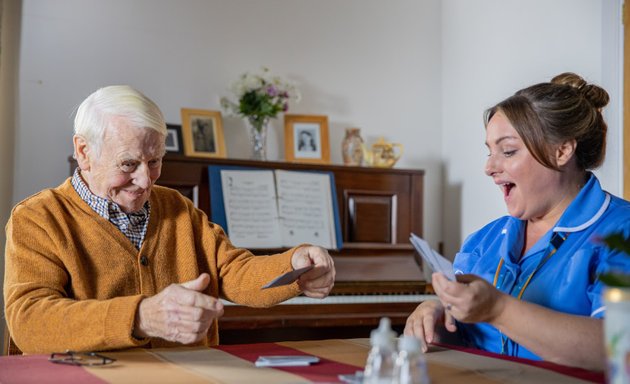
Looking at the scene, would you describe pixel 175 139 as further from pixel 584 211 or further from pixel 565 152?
pixel 584 211

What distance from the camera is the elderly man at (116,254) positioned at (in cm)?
153

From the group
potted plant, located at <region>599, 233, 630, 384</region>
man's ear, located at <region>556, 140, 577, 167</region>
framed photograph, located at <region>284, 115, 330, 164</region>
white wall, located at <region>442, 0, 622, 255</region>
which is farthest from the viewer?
framed photograph, located at <region>284, 115, 330, 164</region>

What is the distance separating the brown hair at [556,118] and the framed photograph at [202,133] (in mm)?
2240

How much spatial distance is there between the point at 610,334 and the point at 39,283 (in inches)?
49.6

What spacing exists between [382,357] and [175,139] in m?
3.07

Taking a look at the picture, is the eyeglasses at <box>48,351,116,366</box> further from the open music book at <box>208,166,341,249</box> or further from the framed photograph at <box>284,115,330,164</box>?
the framed photograph at <box>284,115,330,164</box>

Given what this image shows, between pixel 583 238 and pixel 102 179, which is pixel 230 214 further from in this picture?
pixel 583 238

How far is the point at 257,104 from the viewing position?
13.0 ft

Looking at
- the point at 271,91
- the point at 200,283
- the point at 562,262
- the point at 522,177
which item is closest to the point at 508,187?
the point at 522,177

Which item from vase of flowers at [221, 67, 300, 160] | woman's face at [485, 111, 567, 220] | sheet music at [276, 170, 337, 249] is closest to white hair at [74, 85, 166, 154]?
woman's face at [485, 111, 567, 220]

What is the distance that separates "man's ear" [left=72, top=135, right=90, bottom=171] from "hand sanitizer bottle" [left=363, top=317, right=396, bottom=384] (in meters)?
1.18

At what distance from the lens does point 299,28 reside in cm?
438

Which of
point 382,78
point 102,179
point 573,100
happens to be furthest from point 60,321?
point 382,78

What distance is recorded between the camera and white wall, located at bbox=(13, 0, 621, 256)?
3.69m
